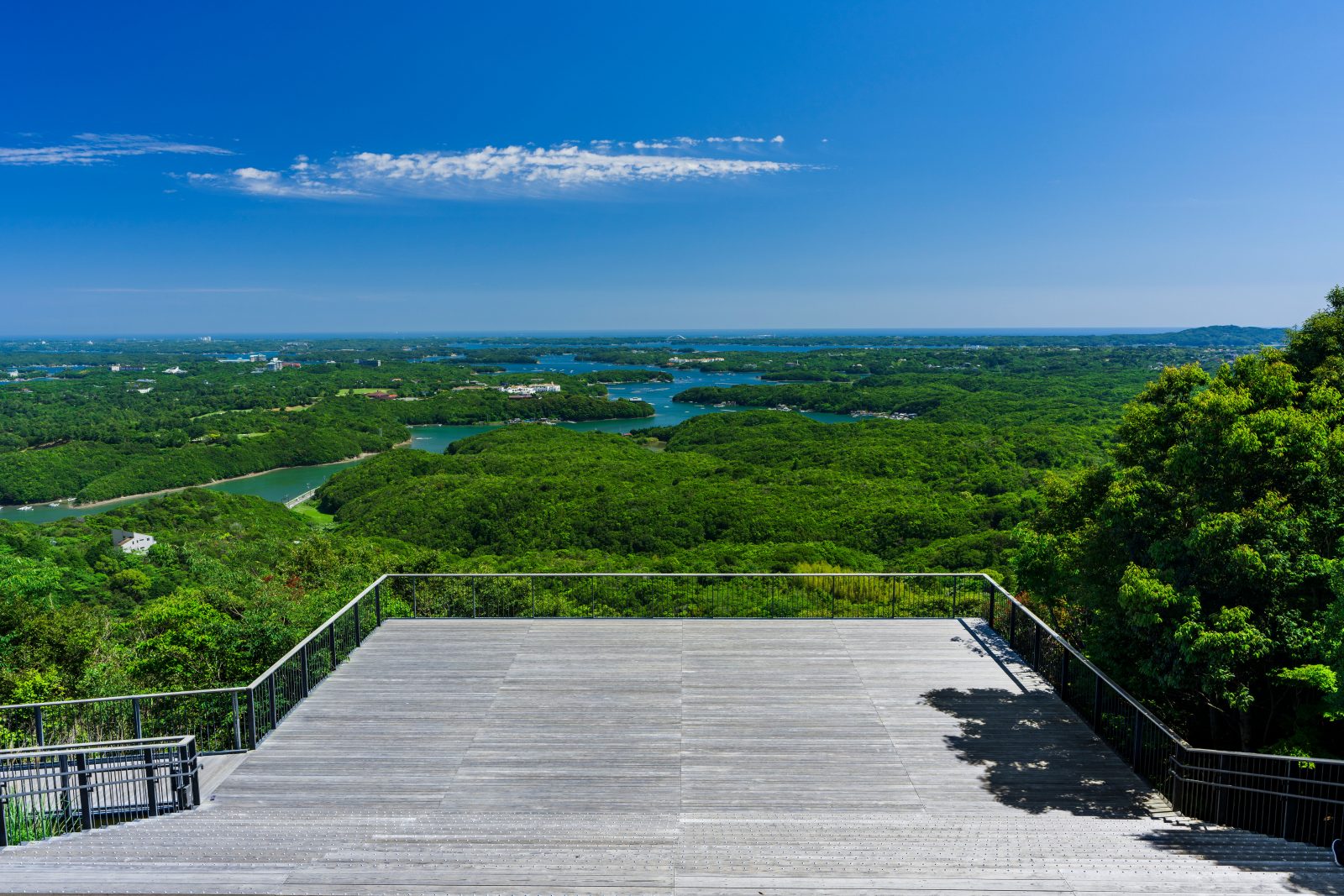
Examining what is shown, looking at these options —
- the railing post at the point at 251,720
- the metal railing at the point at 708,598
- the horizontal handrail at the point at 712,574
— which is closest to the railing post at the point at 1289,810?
the horizontal handrail at the point at 712,574

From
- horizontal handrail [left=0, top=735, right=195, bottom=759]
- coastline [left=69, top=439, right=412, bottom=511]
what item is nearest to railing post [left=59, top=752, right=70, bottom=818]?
horizontal handrail [left=0, top=735, right=195, bottom=759]

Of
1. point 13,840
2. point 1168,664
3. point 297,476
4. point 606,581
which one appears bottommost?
point 297,476

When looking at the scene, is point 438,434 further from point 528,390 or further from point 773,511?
point 773,511

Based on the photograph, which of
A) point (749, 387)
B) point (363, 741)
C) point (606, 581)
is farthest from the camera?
point (749, 387)

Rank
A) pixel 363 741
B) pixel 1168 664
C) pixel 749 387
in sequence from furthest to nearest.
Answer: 1. pixel 749 387
2. pixel 363 741
3. pixel 1168 664

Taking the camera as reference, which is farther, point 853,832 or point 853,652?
point 853,652

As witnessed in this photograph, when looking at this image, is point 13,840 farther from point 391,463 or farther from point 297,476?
point 297,476

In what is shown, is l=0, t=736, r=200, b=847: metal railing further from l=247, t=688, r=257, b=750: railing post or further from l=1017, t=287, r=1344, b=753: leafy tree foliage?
l=1017, t=287, r=1344, b=753: leafy tree foliage

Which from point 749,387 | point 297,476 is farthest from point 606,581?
point 749,387
